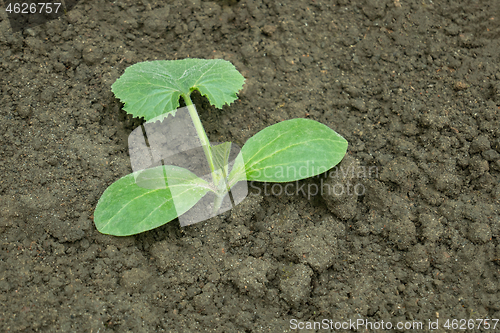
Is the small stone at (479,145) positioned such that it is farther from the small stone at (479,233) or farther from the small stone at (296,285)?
the small stone at (296,285)

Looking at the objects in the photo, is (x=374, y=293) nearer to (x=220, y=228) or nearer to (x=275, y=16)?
(x=220, y=228)

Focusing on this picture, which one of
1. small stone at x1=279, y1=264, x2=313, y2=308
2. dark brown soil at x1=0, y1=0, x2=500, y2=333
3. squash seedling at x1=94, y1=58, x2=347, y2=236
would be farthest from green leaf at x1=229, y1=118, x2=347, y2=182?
small stone at x1=279, y1=264, x2=313, y2=308

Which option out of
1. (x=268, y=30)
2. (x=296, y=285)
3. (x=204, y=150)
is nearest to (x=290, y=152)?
(x=204, y=150)

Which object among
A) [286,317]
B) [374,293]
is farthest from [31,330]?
[374,293]

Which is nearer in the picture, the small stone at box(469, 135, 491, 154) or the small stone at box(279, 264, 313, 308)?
the small stone at box(279, 264, 313, 308)

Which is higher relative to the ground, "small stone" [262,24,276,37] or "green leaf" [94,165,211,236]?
"small stone" [262,24,276,37]

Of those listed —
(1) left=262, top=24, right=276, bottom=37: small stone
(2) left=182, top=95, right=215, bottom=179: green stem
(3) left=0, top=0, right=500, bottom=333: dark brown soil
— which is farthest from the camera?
(1) left=262, top=24, right=276, bottom=37: small stone

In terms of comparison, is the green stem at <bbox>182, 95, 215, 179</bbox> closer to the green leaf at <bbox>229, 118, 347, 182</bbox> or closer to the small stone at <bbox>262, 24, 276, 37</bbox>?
the green leaf at <bbox>229, 118, 347, 182</bbox>

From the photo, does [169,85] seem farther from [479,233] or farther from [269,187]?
[479,233]
